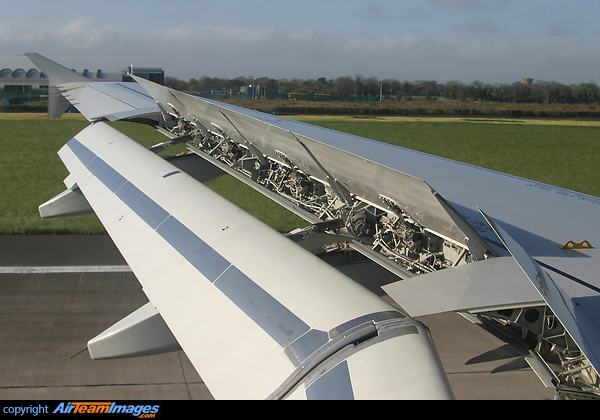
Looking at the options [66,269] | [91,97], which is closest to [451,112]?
[91,97]

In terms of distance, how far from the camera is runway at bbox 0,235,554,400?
574 cm

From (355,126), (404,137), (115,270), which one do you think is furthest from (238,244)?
(355,126)

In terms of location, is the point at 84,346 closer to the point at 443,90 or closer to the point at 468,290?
the point at 468,290

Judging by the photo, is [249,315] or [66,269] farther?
[66,269]

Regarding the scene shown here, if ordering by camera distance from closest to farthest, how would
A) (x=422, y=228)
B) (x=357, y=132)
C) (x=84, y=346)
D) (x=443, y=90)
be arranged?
(x=422, y=228), (x=84, y=346), (x=357, y=132), (x=443, y=90)

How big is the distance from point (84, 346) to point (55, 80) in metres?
6.80

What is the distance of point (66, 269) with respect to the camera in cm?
932

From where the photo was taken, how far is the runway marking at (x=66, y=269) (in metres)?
9.12

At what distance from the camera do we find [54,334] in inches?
273

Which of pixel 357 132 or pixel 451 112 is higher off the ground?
pixel 451 112

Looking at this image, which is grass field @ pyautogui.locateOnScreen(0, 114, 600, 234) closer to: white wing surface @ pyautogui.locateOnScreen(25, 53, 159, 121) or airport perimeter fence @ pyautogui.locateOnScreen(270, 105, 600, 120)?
white wing surface @ pyautogui.locateOnScreen(25, 53, 159, 121)
